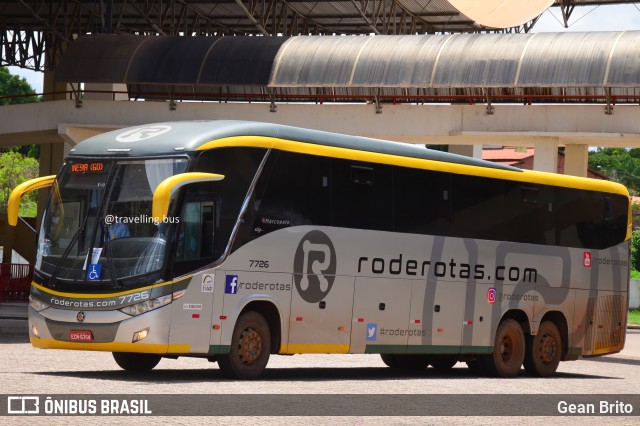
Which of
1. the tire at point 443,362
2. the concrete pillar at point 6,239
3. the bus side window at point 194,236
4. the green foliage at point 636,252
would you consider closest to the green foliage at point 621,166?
the green foliage at point 636,252

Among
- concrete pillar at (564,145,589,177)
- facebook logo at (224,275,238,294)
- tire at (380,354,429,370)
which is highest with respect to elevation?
concrete pillar at (564,145,589,177)

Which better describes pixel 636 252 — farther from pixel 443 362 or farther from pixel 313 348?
pixel 313 348

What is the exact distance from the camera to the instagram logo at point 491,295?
22.1 m

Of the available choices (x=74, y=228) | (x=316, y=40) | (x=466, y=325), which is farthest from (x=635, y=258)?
(x=74, y=228)

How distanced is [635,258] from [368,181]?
77.6 m

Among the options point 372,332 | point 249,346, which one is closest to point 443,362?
point 372,332

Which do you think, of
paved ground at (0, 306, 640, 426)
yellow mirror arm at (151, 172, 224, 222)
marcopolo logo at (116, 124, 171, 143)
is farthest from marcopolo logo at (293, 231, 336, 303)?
marcopolo logo at (116, 124, 171, 143)

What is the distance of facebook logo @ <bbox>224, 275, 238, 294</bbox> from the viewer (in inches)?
690

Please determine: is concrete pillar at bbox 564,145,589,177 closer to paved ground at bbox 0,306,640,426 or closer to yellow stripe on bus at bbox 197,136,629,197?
paved ground at bbox 0,306,640,426

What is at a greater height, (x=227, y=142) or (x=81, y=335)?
(x=227, y=142)

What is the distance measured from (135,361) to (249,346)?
1.94m

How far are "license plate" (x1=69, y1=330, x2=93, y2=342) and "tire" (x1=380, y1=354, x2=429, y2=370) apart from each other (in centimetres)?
768

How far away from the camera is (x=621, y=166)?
136375 millimetres

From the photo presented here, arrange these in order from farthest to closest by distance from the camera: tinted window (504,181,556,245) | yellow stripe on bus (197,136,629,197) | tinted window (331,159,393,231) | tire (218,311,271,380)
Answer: tinted window (504,181,556,245), tinted window (331,159,393,231), yellow stripe on bus (197,136,629,197), tire (218,311,271,380)
